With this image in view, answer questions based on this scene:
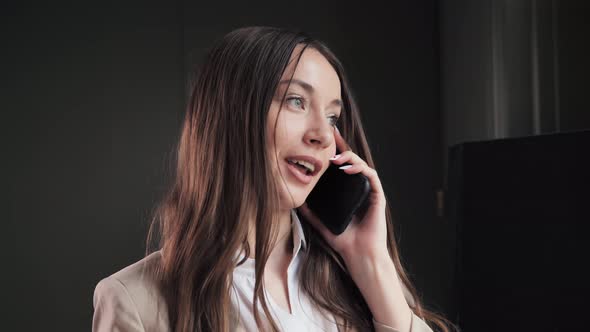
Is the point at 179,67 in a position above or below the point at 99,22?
below

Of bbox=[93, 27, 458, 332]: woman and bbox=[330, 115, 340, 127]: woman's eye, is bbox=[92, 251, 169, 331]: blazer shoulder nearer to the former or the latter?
bbox=[93, 27, 458, 332]: woman

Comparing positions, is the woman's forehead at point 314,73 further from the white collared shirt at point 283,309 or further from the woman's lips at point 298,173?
the white collared shirt at point 283,309

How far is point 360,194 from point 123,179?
179 cm

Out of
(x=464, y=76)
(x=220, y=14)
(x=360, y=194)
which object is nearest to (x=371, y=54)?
(x=464, y=76)

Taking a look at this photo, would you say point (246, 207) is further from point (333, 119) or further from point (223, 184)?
point (333, 119)

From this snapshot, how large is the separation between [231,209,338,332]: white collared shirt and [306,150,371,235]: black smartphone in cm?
8

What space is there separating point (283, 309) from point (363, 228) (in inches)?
8.5

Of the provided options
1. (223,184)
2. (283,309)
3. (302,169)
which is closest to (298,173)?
(302,169)

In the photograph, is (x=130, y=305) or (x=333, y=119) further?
(x=333, y=119)

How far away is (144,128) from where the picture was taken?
2582 millimetres

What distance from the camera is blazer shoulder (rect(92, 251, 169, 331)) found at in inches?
34.1

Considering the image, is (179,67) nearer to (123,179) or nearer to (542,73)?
(123,179)

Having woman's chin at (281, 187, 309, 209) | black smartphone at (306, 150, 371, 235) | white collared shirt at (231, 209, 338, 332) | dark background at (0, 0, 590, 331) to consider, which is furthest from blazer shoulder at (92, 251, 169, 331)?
dark background at (0, 0, 590, 331)

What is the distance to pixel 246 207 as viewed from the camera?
3.04ft
